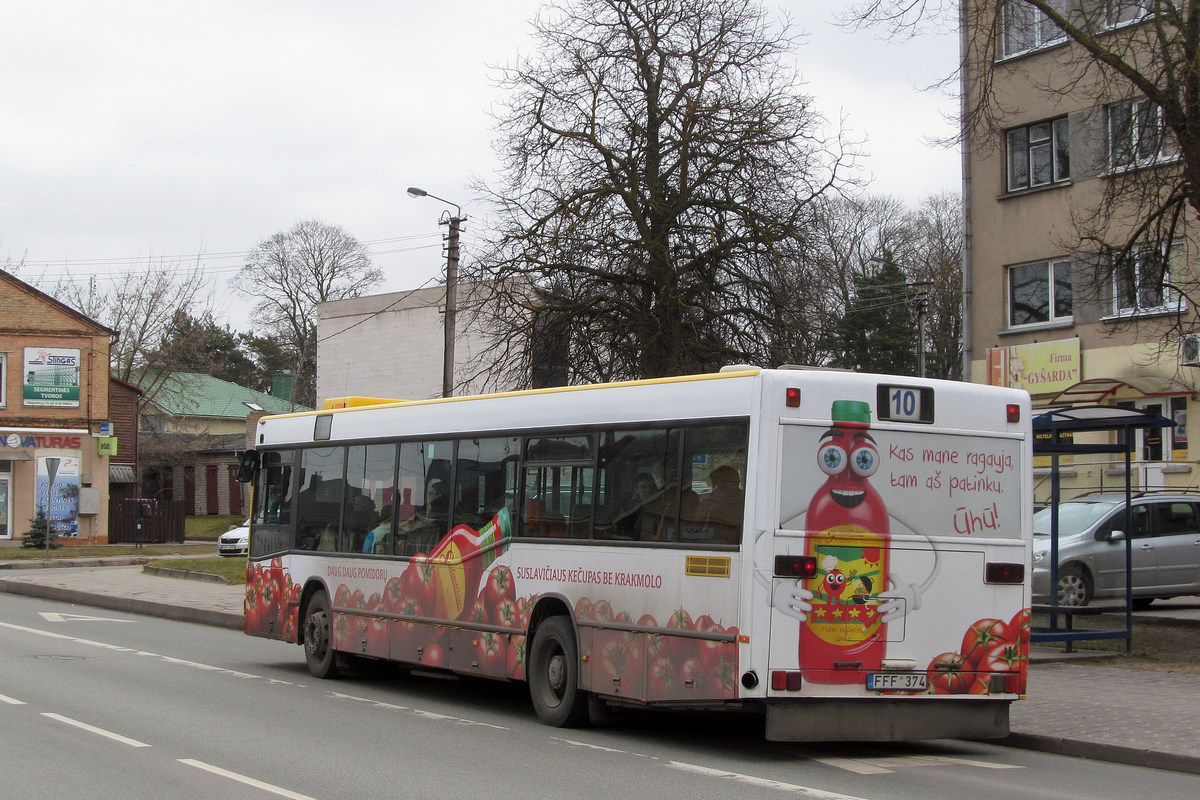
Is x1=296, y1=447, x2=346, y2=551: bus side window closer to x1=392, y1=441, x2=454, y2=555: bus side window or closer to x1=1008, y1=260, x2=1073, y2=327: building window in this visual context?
x1=392, y1=441, x2=454, y2=555: bus side window

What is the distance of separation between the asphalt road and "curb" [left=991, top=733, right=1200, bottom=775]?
104 mm

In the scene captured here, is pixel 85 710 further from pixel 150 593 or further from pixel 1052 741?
pixel 150 593

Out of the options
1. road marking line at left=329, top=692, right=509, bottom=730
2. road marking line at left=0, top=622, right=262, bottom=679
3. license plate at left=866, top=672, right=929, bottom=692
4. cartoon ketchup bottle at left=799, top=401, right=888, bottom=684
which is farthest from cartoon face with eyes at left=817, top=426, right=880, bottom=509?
road marking line at left=0, top=622, right=262, bottom=679

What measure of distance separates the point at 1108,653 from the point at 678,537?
25.9 ft

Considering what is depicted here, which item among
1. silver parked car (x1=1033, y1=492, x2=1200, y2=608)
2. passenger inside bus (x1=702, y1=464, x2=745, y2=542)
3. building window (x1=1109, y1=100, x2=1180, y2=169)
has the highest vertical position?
building window (x1=1109, y1=100, x2=1180, y2=169)

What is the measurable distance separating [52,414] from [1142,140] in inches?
1540

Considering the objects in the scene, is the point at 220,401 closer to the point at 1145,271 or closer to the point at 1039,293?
the point at 1039,293

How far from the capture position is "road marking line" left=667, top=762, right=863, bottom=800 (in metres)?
7.43

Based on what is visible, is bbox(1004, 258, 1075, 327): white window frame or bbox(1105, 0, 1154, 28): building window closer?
bbox(1105, 0, 1154, 28): building window

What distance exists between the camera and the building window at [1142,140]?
1521 cm

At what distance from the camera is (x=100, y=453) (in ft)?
151

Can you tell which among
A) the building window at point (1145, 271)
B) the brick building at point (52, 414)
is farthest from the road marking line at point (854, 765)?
the brick building at point (52, 414)

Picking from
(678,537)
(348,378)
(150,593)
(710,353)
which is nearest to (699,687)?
(678,537)

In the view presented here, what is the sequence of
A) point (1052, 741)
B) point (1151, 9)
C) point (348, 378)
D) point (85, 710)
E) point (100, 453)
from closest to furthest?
point (1052, 741), point (85, 710), point (1151, 9), point (100, 453), point (348, 378)
